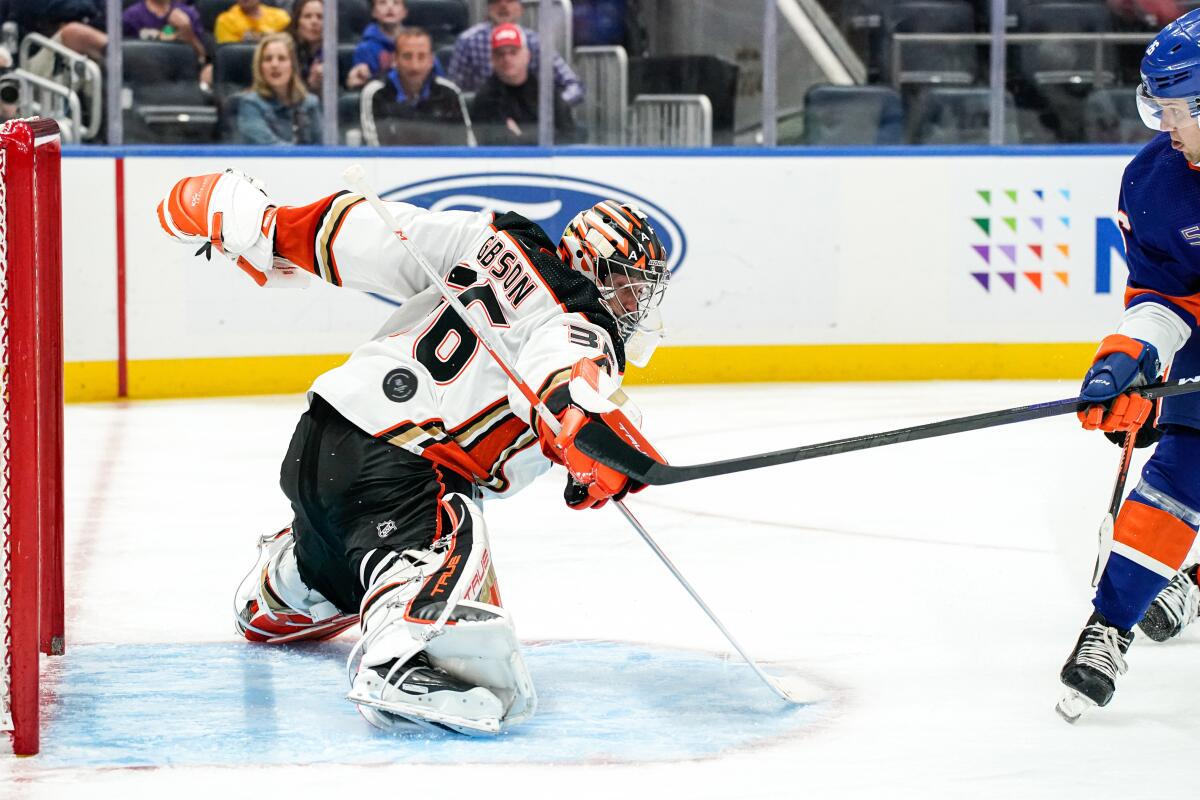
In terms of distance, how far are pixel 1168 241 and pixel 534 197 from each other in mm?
3974

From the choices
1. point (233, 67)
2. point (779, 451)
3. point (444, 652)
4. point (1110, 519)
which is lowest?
point (444, 652)

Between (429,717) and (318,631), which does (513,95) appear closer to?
(318,631)

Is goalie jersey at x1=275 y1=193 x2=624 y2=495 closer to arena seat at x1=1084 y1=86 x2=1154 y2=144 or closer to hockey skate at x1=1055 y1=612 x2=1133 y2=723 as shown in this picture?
hockey skate at x1=1055 y1=612 x2=1133 y2=723

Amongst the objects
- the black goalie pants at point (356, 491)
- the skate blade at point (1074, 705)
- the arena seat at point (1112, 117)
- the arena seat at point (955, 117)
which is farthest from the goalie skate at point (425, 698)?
the arena seat at point (1112, 117)

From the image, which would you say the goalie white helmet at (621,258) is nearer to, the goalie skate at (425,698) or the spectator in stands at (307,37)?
the goalie skate at (425,698)

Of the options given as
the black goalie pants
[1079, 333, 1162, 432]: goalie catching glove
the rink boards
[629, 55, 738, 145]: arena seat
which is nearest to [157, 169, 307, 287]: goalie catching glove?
the black goalie pants

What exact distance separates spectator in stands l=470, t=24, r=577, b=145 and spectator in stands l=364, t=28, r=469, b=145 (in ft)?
0.42

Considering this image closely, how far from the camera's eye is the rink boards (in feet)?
20.9

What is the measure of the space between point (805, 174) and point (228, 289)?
7.26 ft

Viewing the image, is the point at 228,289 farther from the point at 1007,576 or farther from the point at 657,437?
the point at 1007,576

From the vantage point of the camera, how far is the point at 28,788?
219cm

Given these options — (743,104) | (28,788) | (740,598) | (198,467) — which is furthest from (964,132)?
(28,788)

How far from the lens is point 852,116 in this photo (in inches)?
267

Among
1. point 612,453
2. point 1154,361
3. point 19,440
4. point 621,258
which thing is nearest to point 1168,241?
point 1154,361
